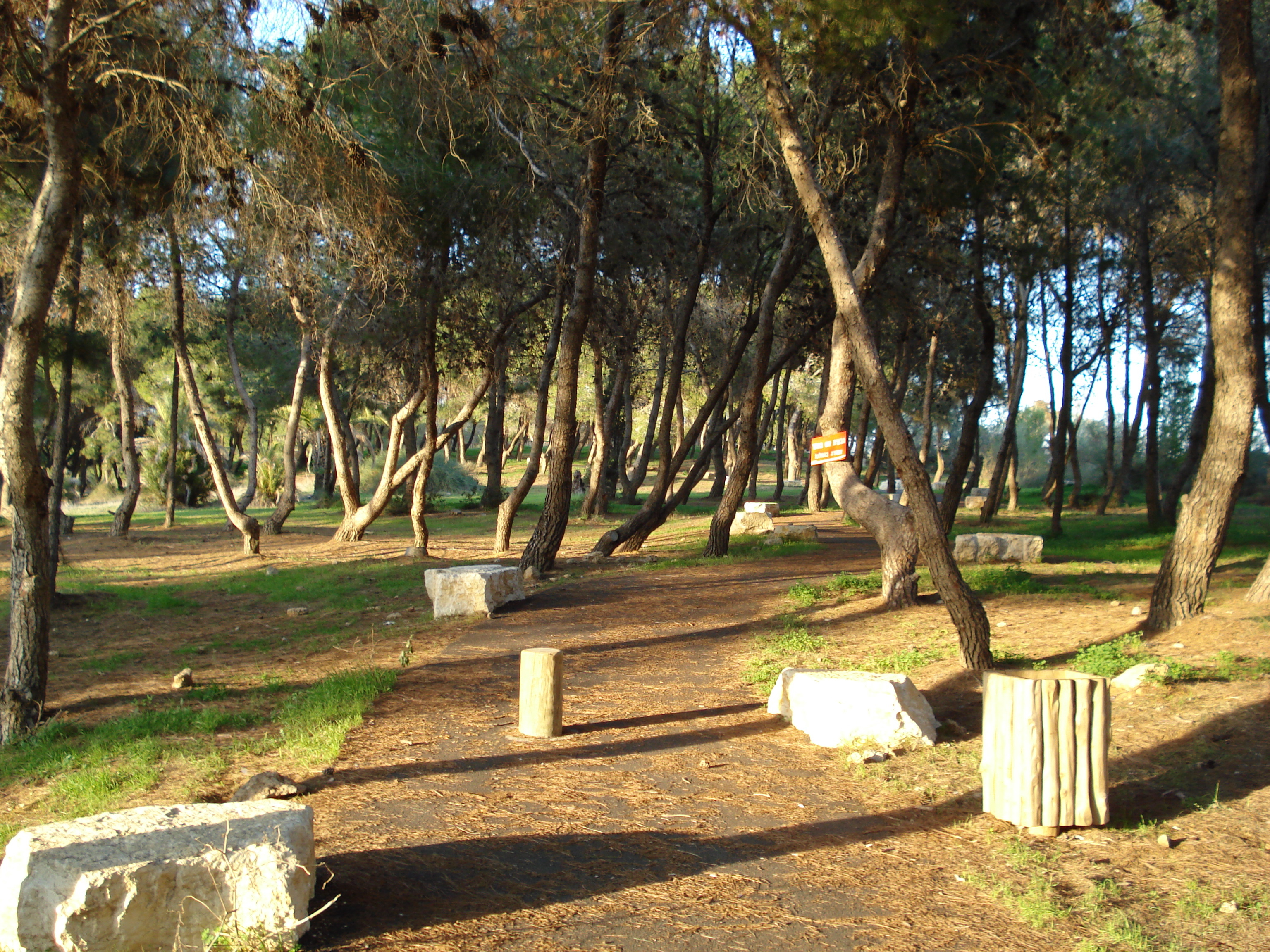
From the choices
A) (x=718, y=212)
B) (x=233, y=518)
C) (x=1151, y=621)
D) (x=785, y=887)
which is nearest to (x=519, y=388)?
(x=233, y=518)

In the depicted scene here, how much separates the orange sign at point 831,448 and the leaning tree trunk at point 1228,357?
291 centimetres

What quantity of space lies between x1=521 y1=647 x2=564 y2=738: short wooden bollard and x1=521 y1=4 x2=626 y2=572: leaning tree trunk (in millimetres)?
6740

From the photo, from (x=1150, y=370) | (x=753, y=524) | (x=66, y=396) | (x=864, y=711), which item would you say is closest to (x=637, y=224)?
(x=753, y=524)

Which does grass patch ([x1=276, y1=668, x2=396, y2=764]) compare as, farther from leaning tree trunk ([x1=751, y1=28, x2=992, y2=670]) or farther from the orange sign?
leaning tree trunk ([x1=751, y1=28, x2=992, y2=670])

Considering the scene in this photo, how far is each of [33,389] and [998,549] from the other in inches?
498

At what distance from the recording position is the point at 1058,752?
195 inches

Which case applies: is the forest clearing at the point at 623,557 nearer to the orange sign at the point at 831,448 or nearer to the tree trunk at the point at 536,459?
the tree trunk at the point at 536,459

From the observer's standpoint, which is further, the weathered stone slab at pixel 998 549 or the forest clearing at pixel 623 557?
the weathered stone slab at pixel 998 549

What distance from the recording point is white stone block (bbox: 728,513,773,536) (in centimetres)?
1953

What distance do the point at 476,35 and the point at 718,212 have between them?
884cm

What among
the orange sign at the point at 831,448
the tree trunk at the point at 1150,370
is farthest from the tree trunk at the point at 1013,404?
the orange sign at the point at 831,448

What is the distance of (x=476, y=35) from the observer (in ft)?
22.9

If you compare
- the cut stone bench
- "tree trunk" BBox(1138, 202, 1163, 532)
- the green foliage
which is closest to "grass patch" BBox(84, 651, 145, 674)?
the cut stone bench

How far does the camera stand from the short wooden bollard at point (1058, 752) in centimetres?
493
